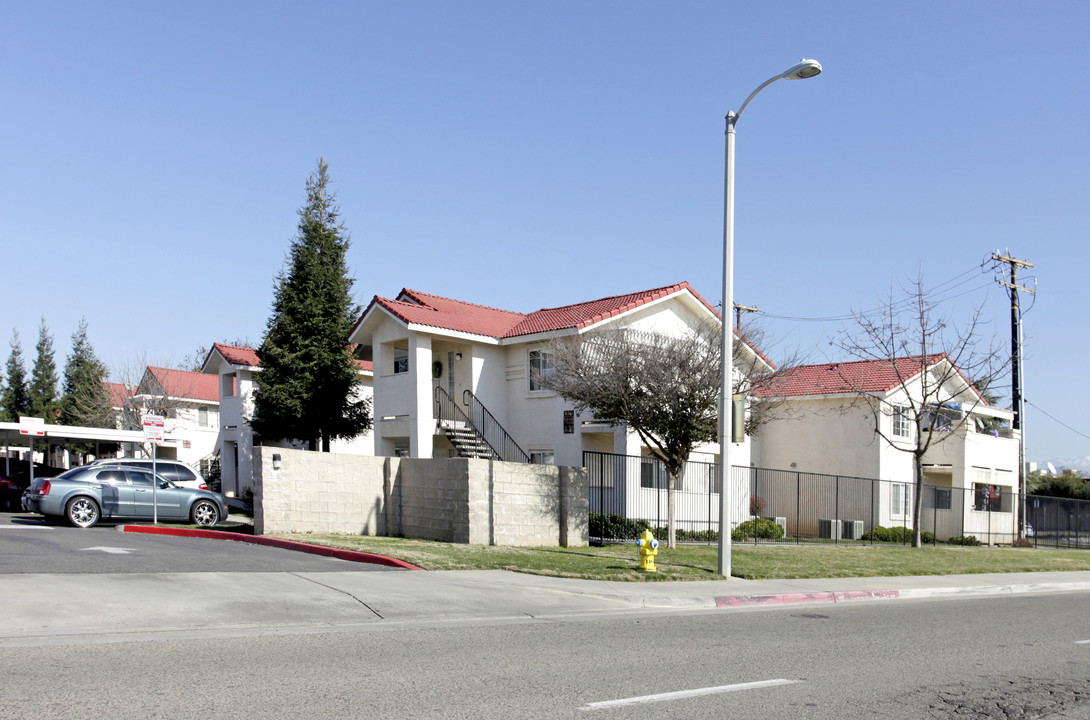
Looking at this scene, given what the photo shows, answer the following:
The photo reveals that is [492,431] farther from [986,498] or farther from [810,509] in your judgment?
[986,498]

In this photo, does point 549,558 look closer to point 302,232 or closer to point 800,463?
point 800,463

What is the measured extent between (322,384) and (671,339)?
17446 millimetres

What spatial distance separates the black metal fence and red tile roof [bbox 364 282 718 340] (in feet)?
15.9

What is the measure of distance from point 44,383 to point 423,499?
46.0 metres

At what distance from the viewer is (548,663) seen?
26.8 ft

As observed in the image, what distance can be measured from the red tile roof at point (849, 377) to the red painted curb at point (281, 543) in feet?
67.9

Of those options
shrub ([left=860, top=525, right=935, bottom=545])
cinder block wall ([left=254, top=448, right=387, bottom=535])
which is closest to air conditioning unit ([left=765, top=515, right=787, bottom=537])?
shrub ([left=860, top=525, right=935, bottom=545])

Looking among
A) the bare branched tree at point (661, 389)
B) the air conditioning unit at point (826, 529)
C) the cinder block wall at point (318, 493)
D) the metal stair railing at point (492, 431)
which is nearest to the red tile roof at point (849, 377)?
the air conditioning unit at point (826, 529)

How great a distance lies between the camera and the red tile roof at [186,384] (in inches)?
1836

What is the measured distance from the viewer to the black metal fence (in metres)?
22.7

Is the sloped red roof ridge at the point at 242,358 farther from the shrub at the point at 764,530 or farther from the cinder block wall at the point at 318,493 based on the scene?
the cinder block wall at the point at 318,493

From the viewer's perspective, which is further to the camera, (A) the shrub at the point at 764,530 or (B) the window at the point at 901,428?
(B) the window at the point at 901,428

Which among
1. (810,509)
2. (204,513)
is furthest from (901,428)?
(204,513)

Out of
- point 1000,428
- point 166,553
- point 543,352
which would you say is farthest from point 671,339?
point 1000,428
